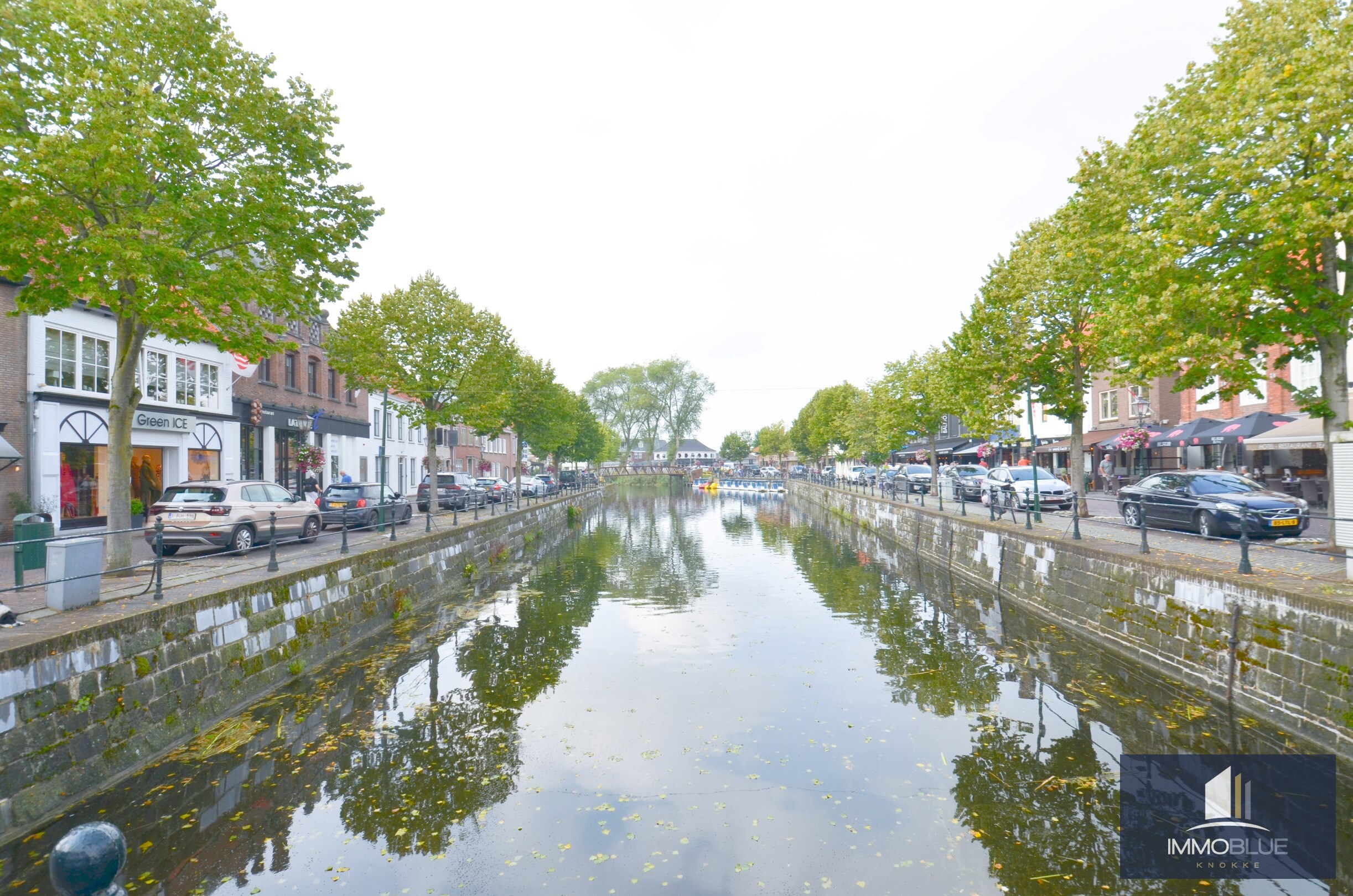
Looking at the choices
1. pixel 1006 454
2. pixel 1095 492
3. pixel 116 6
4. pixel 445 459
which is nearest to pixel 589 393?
pixel 445 459

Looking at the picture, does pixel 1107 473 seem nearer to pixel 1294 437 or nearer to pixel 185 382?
pixel 1294 437

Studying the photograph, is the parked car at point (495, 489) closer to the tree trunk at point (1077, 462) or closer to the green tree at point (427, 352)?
the green tree at point (427, 352)

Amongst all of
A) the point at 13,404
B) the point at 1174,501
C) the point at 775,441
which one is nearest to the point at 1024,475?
the point at 1174,501

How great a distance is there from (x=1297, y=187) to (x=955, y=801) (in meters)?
10.5

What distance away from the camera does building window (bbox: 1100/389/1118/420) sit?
37031mm

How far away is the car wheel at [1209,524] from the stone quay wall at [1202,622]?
2462 millimetres

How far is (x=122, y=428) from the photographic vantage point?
433 inches

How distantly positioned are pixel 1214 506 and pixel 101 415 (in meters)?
28.4

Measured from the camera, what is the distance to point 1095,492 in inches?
1257

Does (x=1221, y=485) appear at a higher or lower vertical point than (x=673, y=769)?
higher

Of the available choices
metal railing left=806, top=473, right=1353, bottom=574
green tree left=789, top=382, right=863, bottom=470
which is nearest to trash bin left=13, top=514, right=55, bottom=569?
metal railing left=806, top=473, right=1353, bottom=574

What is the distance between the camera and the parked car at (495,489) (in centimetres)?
3575

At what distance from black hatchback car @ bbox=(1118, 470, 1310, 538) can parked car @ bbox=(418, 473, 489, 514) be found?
22206 mm

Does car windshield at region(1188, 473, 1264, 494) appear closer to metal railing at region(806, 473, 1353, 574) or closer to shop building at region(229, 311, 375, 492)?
metal railing at region(806, 473, 1353, 574)
